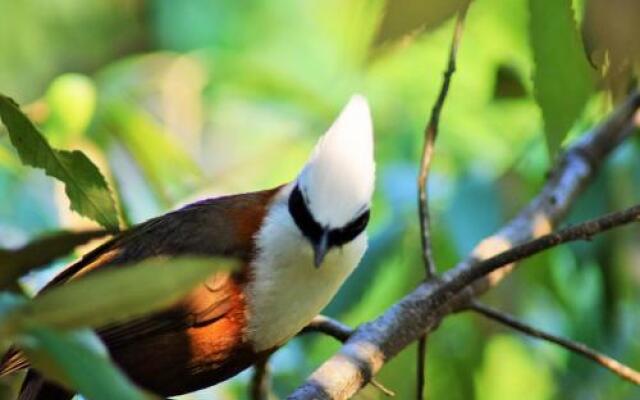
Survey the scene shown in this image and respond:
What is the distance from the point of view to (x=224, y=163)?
161 inches

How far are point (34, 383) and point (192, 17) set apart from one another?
3.31 meters

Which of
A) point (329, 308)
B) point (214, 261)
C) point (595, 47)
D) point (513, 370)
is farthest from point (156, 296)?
point (513, 370)

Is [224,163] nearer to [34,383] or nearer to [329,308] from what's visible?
[329,308]

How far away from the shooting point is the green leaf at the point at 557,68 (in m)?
0.91

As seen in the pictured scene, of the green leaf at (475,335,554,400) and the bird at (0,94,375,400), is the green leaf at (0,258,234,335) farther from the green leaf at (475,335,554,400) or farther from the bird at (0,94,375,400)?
the green leaf at (475,335,554,400)

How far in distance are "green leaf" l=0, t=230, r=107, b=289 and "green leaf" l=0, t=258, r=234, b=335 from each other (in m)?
→ 0.16

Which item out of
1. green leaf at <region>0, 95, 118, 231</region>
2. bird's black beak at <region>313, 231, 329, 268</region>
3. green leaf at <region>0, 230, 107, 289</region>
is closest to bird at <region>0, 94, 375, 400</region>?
bird's black beak at <region>313, 231, 329, 268</region>

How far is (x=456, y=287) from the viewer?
1.65 m

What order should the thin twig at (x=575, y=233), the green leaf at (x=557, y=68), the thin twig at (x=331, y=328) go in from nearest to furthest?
the green leaf at (x=557, y=68), the thin twig at (x=575, y=233), the thin twig at (x=331, y=328)

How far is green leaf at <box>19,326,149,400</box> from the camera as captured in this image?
25.2 inches

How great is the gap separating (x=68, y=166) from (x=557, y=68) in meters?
0.44

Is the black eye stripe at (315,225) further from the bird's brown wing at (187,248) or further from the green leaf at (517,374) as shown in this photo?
the green leaf at (517,374)

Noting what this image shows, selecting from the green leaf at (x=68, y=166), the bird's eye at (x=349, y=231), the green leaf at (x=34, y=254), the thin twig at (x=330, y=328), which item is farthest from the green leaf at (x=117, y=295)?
the thin twig at (x=330, y=328)

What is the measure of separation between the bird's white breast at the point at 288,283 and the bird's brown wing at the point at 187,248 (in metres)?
0.04
